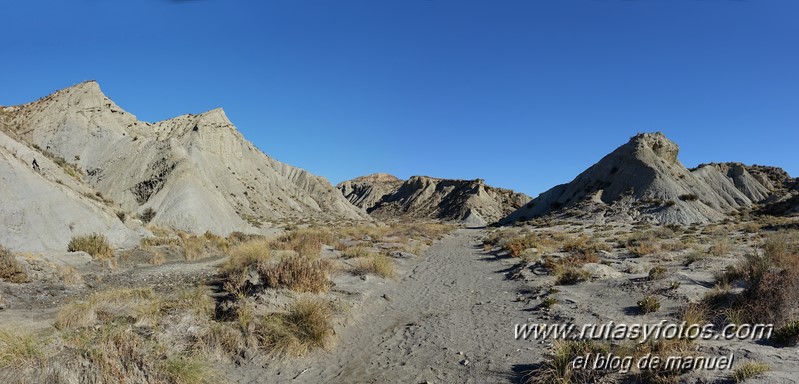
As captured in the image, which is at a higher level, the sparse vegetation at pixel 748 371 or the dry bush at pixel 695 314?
the dry bush at pixel 695 314

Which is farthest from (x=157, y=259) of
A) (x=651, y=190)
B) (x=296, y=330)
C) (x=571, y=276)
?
(x=651, y=190)

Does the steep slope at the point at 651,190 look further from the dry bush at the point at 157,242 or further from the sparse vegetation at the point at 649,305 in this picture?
the dry bush at the point at 157,242

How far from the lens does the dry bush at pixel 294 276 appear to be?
10453 mm

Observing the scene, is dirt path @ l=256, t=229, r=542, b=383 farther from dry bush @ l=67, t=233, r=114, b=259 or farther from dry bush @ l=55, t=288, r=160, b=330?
dry bush @ l=67, t=233, r=114, b=259

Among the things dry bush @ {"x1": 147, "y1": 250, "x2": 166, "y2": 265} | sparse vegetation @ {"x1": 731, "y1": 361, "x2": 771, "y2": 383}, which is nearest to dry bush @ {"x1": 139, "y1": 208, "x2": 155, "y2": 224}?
dry bush @ {"x1": 147, "y1": 250, "x2": 166, "y2": 265}

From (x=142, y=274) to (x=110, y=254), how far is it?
117 inches

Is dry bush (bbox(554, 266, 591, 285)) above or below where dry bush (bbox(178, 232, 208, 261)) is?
above

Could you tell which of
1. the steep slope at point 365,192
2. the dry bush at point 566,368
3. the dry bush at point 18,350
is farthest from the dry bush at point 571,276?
the steep slope at point 365,192

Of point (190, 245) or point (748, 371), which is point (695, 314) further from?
point (190, 245)

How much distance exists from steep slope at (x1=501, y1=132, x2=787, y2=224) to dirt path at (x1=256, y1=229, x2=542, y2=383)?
42419mm

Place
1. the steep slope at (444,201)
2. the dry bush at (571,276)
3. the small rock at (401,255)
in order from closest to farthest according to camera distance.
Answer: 1. the dry bush at (571,276)
2. the small rock at (401,255)
3. the steep slope at (444,201)

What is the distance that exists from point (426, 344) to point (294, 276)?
4141 mm

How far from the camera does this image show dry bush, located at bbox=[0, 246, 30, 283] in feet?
38.4

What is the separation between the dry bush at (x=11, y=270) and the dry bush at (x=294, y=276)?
273 inches
